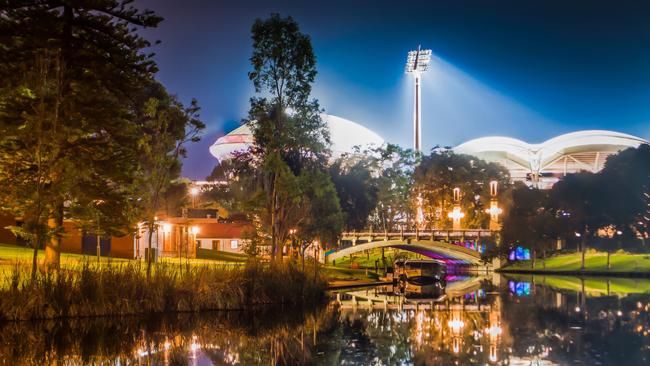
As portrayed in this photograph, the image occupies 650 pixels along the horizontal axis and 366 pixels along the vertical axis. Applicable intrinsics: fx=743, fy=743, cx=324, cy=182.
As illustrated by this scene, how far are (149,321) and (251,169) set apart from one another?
75.1 ft

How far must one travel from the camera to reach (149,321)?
23969 millimetres

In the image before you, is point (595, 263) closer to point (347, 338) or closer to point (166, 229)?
point (166, 229)

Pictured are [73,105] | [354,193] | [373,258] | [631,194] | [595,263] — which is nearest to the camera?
[73,105]

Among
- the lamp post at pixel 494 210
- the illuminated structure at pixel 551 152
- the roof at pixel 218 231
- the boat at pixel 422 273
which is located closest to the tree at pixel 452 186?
the lamp post at pixel 494 210

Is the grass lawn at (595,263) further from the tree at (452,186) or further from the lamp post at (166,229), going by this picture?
the lamp post at (166,229)

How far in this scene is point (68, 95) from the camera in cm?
3170

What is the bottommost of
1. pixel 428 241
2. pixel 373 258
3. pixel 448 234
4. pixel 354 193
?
pixel 373 258

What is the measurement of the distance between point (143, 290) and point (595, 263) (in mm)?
62165

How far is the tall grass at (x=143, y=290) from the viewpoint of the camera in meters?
23.3

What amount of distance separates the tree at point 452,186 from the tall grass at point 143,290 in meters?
74.9

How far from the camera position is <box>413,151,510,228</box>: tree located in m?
105

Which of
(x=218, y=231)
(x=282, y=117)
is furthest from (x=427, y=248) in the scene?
(x=282, y=117)

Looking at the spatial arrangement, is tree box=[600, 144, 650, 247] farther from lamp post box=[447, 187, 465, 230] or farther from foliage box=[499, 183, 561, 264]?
lamp post box=[447, 187, 465, 230]

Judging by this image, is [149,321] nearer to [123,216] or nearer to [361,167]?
[123,216]
